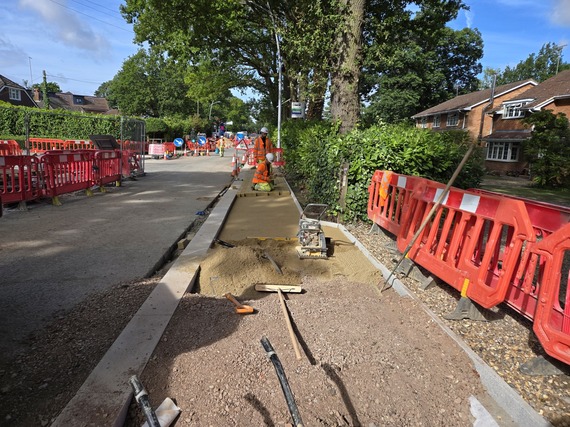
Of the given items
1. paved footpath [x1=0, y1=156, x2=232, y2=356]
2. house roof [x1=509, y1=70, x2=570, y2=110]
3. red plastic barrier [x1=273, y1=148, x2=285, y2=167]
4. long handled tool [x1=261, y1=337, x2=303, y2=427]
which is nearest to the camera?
long handled tool [x1=261, y1=337, x2=303, y2=427]

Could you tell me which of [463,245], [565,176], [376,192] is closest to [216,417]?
[463,245]

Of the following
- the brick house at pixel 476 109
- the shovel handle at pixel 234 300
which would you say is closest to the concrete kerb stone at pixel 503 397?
the shovel handle at pixel 234 300

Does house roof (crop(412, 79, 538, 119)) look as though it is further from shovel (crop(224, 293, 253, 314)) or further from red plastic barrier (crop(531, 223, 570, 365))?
shovel (crop(224, 293, 253, 314))

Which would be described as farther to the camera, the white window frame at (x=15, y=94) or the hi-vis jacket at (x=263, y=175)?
the white window frame at (x=15, y=94)

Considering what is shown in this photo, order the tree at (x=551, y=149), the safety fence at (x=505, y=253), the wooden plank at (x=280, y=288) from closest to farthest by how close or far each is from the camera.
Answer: the safety fence at (x=505, y=253) → the wooden plank at (x=280, y=288) → the tree at (x=551, y=149)

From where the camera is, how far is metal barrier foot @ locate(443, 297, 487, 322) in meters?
3.56

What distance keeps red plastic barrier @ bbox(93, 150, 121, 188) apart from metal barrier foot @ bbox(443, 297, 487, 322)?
34.8 feet

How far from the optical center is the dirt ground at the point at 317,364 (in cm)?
244

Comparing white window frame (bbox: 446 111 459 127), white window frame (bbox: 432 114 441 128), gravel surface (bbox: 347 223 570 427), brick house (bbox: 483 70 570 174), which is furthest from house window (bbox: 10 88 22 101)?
gravel surface (bbox: 347 223 570 427)

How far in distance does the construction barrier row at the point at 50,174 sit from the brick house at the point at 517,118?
2782cm

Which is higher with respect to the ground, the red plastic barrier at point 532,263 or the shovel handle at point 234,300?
the red plastic barrier at point 532,263

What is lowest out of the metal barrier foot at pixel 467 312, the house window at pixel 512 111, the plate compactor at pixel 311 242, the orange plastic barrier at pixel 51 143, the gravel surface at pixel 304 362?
the gravel surface at pixel 304 362

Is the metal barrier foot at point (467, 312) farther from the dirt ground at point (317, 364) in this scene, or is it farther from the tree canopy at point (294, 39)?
the tree canopy at point (294, 39)

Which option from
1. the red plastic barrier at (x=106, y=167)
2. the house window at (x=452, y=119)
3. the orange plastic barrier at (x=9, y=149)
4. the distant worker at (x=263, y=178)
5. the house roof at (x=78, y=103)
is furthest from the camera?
the house roof at (x=78, y=103)
